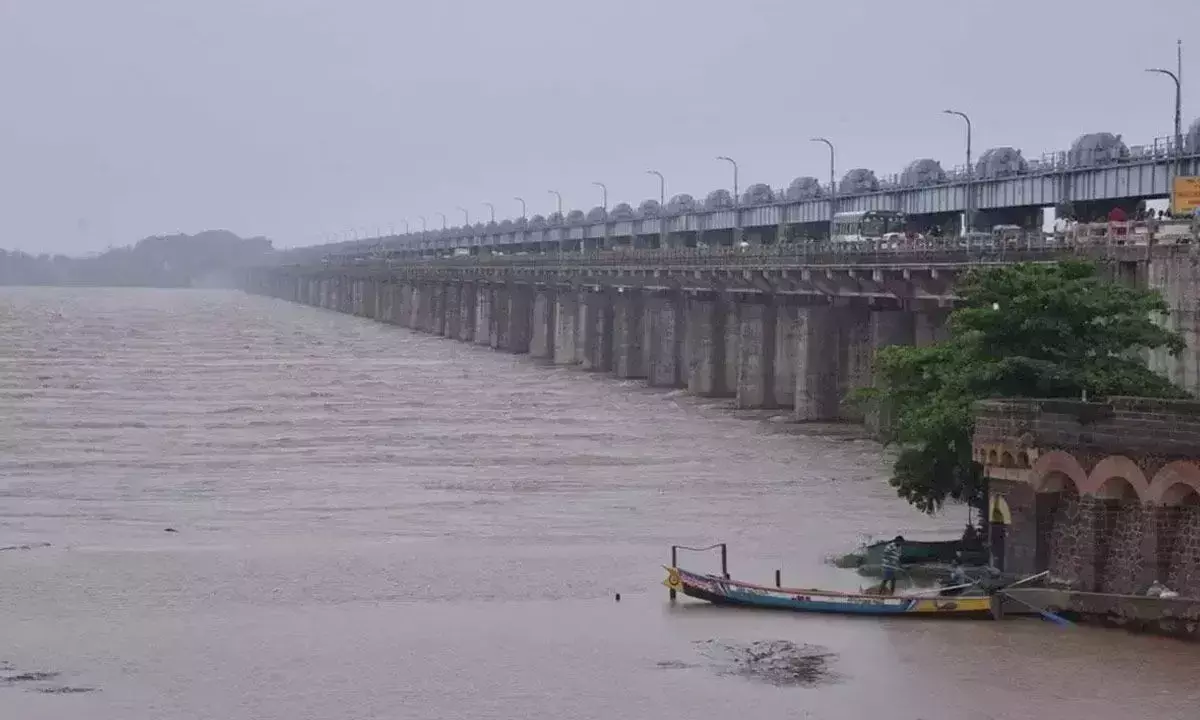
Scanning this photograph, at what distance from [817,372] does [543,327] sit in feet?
203

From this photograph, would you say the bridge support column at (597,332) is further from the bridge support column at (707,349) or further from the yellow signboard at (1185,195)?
the yellow signboard at (1185,195)

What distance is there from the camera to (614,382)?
360 ft

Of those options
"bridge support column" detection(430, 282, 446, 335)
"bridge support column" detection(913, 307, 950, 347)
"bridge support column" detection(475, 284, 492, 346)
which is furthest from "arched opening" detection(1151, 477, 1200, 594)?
"bridge support column" detection(430, 282, 446, 335)

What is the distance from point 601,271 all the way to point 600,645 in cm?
9045

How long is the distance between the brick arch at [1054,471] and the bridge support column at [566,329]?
314 feet

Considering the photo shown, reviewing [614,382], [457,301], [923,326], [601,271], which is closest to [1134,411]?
[923,326]

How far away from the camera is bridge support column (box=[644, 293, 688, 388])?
10625cm

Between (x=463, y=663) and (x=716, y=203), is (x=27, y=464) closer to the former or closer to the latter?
(x=463, y=663)

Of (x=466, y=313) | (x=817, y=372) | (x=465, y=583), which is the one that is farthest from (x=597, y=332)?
(x=465, y=583)

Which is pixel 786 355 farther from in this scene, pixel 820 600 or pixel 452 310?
pixel 452 310

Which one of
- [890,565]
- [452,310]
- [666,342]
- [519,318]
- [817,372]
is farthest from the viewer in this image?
[452,310]

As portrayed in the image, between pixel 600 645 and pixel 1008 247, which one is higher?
pixel 1008 247

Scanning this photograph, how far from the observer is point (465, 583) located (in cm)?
4084

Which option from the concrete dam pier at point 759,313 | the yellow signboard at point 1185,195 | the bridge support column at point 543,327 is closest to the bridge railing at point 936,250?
the concrete dam pier at point 759,313
